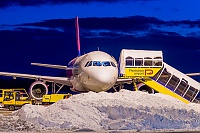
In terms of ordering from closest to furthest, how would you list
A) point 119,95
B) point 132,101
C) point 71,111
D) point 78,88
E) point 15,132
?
1. point 15,132
2. point 71,111
3. point 132,101
4. point 119,95
5. point 78,88

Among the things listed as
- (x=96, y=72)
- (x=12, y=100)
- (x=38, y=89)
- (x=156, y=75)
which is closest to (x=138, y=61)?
(x=156, y=75)

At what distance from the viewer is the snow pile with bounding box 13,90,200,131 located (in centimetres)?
2086

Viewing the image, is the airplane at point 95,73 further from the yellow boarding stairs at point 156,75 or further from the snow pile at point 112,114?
the snow pile at point 112,114

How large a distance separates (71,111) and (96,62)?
1174cm

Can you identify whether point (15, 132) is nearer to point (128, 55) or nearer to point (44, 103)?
point (128, 55)

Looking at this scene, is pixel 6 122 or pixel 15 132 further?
pixel 6 122

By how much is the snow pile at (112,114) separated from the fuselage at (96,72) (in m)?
6.79

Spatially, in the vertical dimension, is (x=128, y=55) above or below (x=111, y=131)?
above

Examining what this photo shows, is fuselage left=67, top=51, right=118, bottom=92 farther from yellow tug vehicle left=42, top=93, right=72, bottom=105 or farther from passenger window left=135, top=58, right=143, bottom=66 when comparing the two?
yellow tug vehicle left=42, top=93, right=72, bottom=105

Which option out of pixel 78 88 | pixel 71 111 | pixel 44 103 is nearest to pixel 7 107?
pixel 44 103

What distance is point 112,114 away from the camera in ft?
74.5

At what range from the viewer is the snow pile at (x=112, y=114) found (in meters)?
20.9

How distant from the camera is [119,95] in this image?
2698 centimetres

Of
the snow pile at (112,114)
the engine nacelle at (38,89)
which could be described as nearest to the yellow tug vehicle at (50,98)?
the engine nacelle at (38,89)
